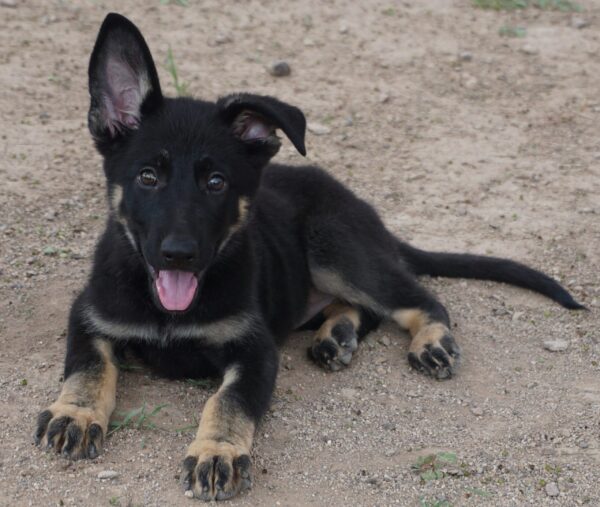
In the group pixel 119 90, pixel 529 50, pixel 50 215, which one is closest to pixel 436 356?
pixel 119 90

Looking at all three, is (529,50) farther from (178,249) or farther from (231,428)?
(231,428)

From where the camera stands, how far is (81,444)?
Answer: 395 centimetres

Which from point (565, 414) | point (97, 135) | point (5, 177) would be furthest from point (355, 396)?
point (5, 177)

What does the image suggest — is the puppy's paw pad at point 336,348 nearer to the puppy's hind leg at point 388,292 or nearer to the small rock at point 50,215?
the puppy's hind leg at point 388,292

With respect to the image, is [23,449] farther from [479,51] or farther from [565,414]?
[479,51]

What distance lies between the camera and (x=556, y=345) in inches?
212

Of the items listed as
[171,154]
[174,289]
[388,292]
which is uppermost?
[171,154]

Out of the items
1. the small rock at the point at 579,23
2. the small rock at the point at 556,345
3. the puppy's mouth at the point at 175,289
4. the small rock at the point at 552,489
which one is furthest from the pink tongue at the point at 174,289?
the small rock at the point at 579,23

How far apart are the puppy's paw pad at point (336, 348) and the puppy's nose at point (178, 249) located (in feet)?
4.63

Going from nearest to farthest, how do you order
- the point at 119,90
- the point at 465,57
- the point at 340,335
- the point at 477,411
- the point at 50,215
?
the point at 119,90, the point at 477,411, the point at 340,335, the point at 50,215, the point at 465,57

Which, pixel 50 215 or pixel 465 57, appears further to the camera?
pixel 465 57

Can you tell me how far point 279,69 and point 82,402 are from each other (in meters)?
5.22

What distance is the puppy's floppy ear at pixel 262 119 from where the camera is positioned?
4156 mm

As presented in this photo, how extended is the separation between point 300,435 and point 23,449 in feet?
4.18
